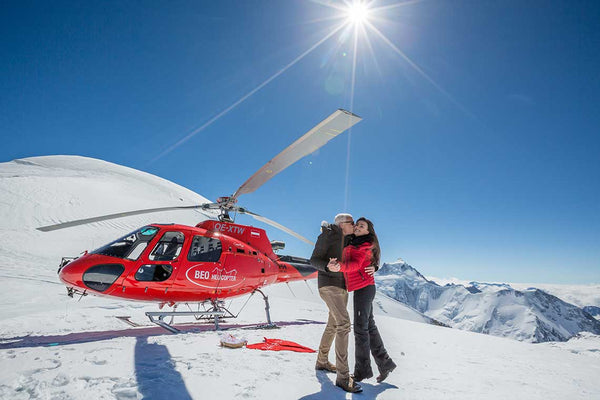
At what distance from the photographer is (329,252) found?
3.63 m

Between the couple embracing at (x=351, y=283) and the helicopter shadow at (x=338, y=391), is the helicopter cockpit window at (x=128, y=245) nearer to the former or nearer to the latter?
the couple embracing at (x=351, y=283)

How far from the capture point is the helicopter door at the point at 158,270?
5.57 metres

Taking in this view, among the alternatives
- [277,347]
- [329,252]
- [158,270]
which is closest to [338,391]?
[329,252]

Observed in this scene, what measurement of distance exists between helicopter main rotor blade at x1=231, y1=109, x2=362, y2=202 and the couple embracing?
5.59ft

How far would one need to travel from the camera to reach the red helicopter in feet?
17.2

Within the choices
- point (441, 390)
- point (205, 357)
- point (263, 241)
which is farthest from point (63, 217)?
point (441, 390)

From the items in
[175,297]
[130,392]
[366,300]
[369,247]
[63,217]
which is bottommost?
[130,392]

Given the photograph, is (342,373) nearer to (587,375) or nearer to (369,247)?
(369,247)

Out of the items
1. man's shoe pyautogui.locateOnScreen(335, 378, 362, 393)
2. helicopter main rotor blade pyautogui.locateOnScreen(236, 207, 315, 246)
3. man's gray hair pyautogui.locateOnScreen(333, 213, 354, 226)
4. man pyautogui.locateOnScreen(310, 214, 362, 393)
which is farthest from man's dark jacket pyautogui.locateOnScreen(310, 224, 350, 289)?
helicopter main rotor blade pyautogui.locateOnScreen(236, 207, 315, 246)

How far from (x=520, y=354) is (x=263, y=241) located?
5.96 meters

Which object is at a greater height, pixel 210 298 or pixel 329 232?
pixel 329 232

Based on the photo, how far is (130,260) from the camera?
5.53 m

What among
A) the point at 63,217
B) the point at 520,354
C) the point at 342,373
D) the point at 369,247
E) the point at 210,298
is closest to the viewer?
the point at 342,373

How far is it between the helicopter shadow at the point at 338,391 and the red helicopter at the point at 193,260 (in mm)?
3255
